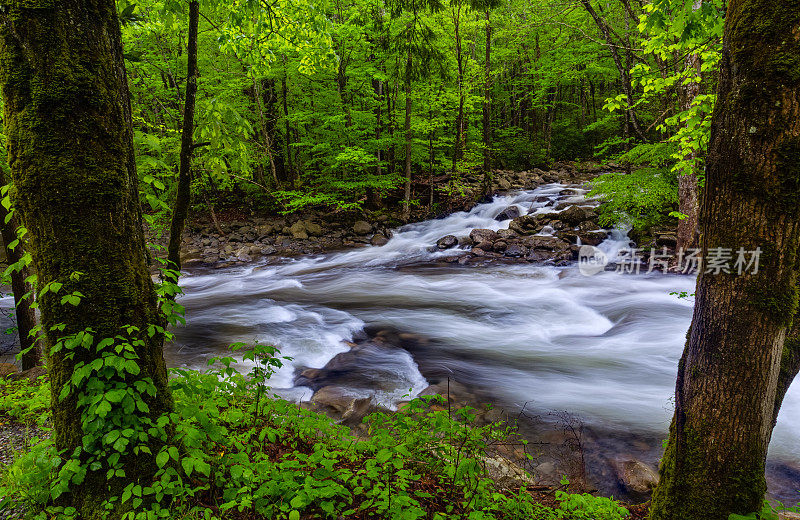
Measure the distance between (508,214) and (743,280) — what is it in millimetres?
14205

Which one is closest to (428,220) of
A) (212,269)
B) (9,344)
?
(212,269)

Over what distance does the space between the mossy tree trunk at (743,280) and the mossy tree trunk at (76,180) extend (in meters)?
3.05

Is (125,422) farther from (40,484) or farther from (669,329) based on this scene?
(669,329)

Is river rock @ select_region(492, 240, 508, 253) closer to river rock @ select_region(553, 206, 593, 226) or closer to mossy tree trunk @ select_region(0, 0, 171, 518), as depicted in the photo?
river rock @ select_region(553, 206, 593, 226)

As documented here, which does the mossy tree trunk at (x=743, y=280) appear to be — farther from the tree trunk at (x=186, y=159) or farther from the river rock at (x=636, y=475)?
the tree trunk at (x=186, y=159)

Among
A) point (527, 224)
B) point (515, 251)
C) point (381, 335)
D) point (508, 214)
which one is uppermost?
point (508, 214)

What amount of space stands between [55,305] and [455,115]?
58.3ft

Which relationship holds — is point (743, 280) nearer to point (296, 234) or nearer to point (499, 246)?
point (499, 246)

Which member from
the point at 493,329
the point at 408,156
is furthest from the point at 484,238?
the point at 493,329

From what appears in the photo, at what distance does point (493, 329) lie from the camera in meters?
8.59

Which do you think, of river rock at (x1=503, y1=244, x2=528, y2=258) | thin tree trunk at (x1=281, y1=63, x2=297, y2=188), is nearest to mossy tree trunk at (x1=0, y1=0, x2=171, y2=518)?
river rock at (x1=503, y1=244, x2=528, y2=258)

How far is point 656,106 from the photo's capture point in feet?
67.2

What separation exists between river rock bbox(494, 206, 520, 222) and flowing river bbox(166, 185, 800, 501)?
3.90 m

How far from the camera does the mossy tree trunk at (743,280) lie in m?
1.92
